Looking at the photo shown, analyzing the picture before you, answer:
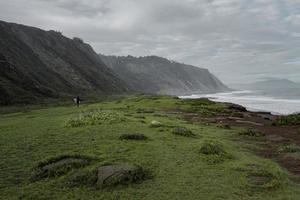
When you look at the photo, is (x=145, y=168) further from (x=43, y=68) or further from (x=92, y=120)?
(x=43, y=68)

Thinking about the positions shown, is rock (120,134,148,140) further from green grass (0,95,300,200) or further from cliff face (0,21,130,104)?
cliff face (0,21,130,104)

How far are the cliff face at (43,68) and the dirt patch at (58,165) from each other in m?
68.0

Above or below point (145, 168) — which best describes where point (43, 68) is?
above

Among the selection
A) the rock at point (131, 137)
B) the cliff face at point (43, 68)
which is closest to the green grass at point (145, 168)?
the rock at point (131, 137)

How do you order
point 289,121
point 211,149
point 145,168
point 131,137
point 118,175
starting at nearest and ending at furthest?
point 118,175, point 145,168, point 211,149, point 131,137, point 289,121

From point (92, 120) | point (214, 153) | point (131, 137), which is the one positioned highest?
point (92, 120)

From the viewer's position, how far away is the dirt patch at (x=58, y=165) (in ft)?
42.6

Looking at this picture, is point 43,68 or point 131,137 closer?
point 131,137

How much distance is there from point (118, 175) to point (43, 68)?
129 metres

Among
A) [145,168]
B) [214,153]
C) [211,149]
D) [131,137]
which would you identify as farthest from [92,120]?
[145,168]

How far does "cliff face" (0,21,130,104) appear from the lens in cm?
9569

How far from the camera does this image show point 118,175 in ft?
39.9

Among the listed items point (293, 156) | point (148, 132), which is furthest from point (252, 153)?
point (148, 132)

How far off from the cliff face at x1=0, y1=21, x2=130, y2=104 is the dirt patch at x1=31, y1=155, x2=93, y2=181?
6800cm
